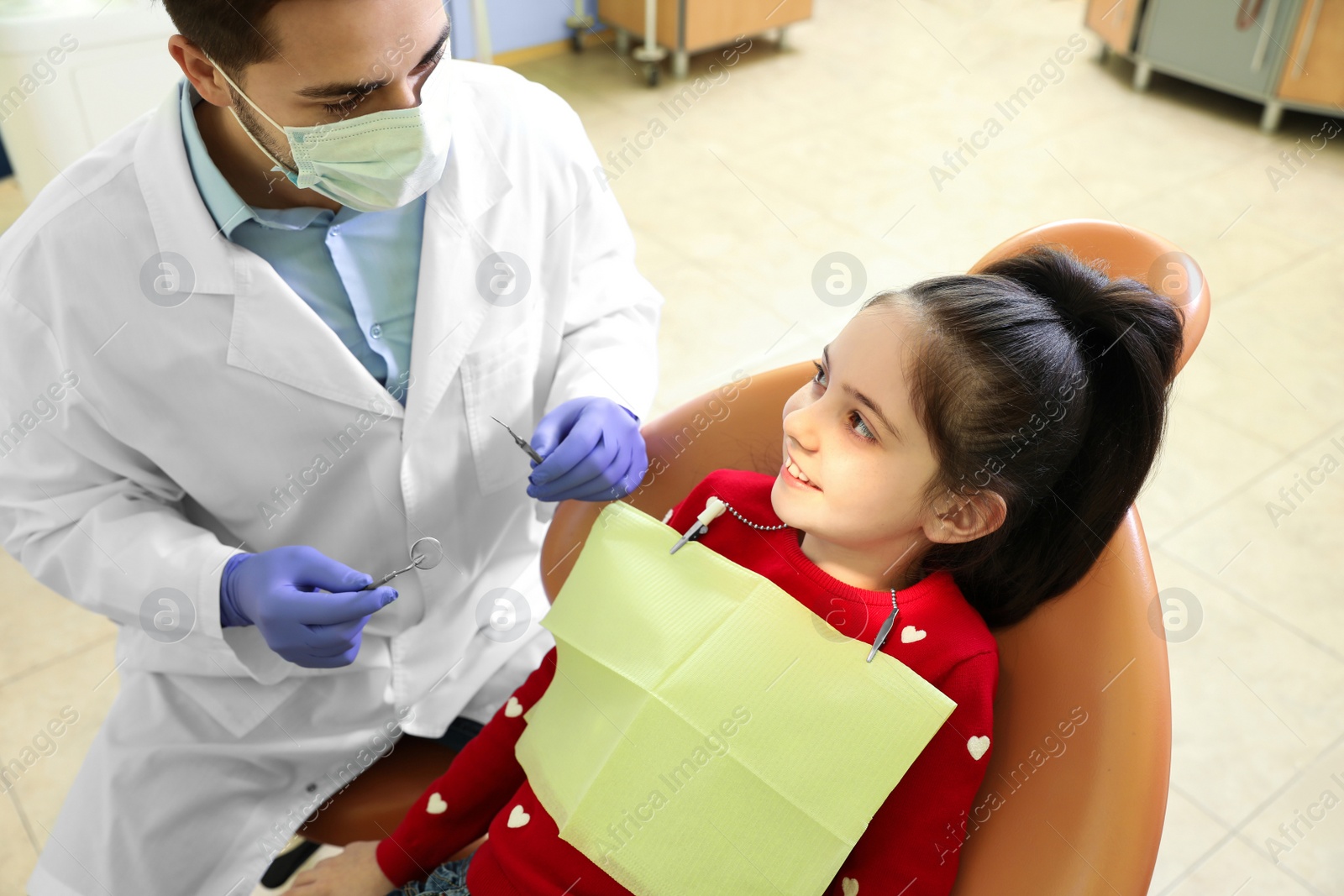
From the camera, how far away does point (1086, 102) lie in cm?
422

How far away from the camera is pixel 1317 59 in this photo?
3689mm

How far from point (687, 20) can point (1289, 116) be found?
2.38 meters

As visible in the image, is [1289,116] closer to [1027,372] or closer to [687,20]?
[687,20]

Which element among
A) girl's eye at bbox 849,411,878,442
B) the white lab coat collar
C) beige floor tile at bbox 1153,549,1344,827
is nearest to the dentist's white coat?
the white lab coat collar

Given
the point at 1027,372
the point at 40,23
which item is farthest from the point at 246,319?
the point at 40,23

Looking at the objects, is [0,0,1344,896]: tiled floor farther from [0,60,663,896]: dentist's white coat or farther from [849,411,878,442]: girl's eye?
[849,411,878,442]: girl's eye

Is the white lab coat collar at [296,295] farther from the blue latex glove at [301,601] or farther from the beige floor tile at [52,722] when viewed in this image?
the beige floor tile at [52,722]

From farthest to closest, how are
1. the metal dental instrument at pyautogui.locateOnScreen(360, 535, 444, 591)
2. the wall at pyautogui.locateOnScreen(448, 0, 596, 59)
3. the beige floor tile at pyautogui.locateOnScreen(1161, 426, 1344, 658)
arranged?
the wall at pyautogui.locateOnScreen(448, 0, 596, 59) → the beige floor tile at pyautogui.locateOnScreen(1161, 426, 1344, 658) → the metal dental instrument at pyautogui.locateOnScreen(360, 535, 444, 591)

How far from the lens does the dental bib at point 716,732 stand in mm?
950

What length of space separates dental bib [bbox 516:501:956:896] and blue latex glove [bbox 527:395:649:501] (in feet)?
0.36

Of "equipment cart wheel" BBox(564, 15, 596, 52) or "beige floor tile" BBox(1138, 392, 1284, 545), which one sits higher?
"equipment cart wheel" BBox(564, 15, 596, 52)

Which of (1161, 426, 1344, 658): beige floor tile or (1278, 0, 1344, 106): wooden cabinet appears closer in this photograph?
(1161, 426, 1344, 658): beige floor tile

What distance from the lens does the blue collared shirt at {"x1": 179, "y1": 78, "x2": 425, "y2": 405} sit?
3.83ft

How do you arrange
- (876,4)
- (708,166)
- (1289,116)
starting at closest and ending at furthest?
(708,166), (1289,116), (876,4)
